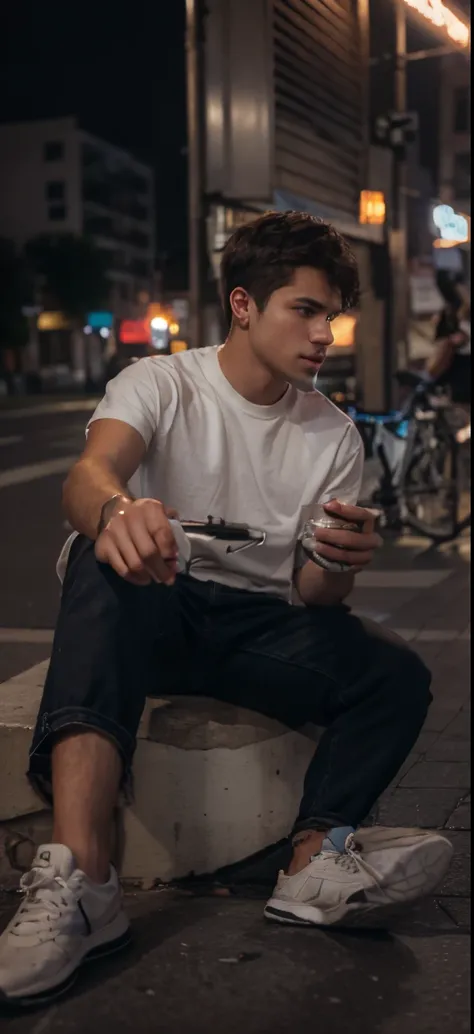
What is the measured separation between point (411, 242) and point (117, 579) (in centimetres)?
4942

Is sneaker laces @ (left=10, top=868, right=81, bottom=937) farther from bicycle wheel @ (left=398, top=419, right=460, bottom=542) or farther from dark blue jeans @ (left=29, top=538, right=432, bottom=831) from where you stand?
bicycle wheel @ (left=398, top=419, right=460, bottom=542)

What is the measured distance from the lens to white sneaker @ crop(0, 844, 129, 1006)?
81.4 inches

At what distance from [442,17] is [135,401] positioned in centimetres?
235

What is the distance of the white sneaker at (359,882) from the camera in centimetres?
237

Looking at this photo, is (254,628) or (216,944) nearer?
(216,944)

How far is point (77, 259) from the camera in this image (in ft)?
235

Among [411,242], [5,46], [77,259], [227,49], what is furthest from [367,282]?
[77,259]

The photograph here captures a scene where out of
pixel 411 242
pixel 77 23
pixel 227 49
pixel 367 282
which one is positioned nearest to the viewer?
pixel 77 23

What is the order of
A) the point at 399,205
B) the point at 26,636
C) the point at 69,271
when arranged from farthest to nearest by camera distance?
the point at 69,271 < the point at 399,205 < the point at 26,636

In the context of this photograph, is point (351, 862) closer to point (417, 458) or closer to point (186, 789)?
point (186, 789)

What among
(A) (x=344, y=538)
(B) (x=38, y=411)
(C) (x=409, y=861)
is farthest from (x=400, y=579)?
(B) (x=38, y=411)

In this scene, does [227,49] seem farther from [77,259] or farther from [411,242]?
[77,259]

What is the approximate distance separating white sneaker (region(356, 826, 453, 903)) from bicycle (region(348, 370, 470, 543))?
19.2 ft

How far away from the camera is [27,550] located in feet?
23.2
